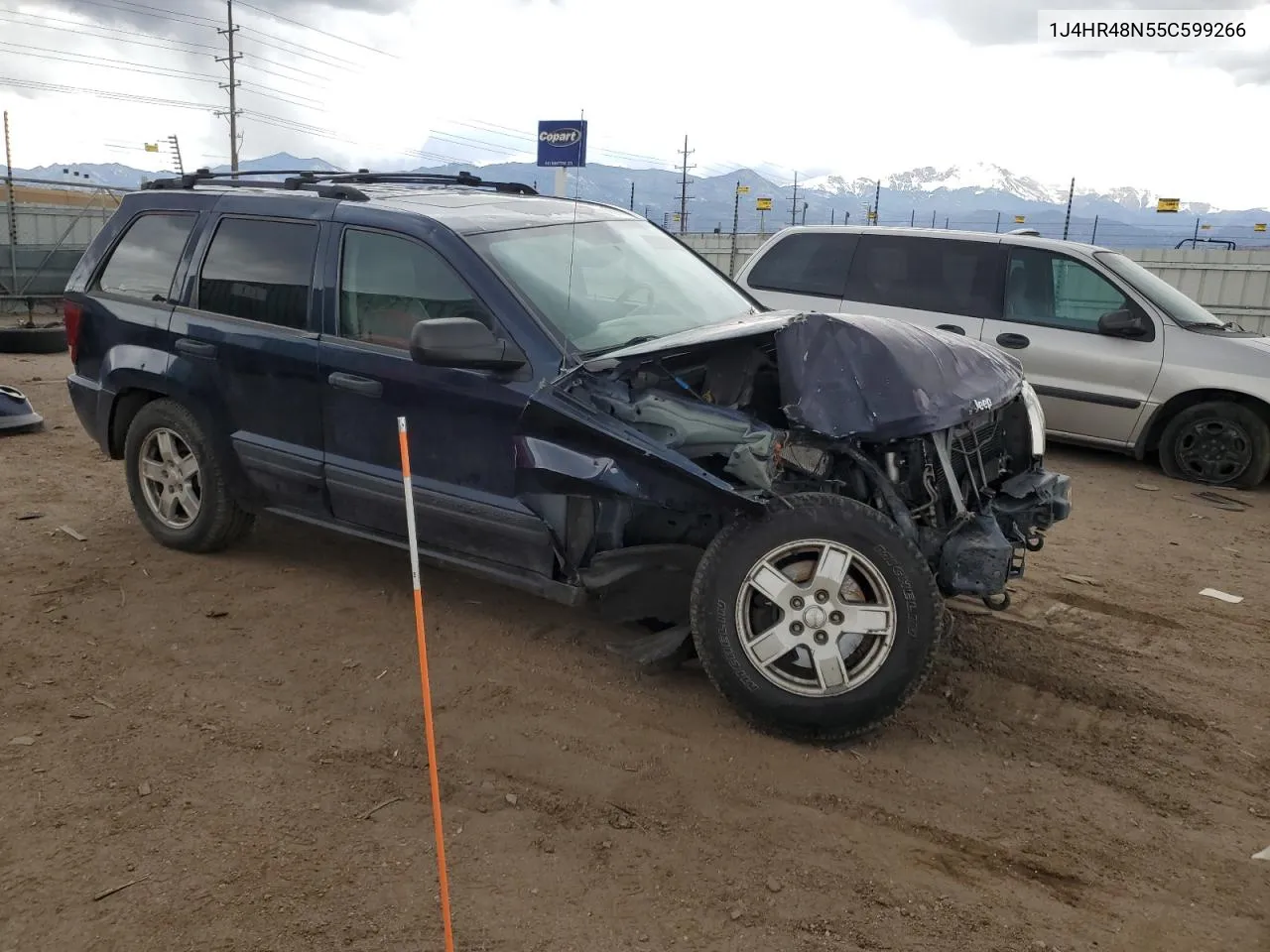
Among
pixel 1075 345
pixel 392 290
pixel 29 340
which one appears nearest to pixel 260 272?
pixel 392 290

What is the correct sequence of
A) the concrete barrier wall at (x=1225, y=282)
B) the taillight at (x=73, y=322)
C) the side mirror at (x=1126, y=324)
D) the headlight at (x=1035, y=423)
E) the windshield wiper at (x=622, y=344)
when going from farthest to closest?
the concrete barrier wall at (x=1225, y=282) → the side mirror at (x=1126, y=324) → the taillight at (x=73, y=322) → the headlight at (x=1035, y=423) → the windshield wiper at (x=622, y=344)

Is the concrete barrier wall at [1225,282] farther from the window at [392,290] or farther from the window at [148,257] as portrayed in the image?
the window at [392,290]

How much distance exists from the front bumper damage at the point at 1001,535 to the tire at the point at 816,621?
0.23 meters

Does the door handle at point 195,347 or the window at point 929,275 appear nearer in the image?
the door handle at point 195,347

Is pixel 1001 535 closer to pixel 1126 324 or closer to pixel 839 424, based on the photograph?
pixel 839 424

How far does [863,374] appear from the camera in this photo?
3502 mm

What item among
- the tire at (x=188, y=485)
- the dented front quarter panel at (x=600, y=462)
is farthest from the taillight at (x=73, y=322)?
the dented front quarter panel at (x=600, y=462)

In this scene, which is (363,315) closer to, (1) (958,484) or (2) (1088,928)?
(1) (958,484)

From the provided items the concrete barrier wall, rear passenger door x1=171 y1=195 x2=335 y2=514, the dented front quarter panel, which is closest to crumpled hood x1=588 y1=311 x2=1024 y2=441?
the dented front quarter panel

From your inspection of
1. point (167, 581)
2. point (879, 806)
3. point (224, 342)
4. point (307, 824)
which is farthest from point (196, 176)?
→ point (879, 806)

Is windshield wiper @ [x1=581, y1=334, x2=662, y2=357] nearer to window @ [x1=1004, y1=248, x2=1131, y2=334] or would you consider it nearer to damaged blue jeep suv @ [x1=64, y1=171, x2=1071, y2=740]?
damaged blue jeep suv @ [x1=64, y1=171, x2=1071, y2=740]

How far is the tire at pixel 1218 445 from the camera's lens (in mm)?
7277

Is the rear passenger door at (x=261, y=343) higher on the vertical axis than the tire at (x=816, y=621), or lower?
higher

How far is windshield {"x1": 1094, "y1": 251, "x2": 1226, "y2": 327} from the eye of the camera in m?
7.51
